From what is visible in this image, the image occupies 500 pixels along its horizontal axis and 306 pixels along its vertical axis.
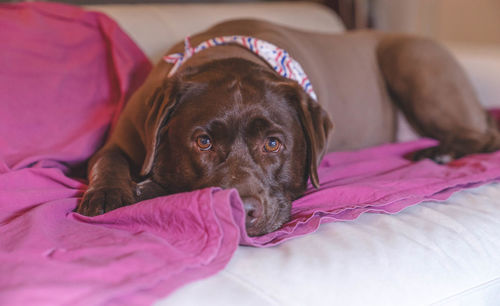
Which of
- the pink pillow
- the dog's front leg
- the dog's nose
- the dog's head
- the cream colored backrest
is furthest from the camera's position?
the cream colored backrest

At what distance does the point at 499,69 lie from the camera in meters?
2.93

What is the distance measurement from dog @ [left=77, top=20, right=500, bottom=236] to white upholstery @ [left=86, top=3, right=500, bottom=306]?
21 cm

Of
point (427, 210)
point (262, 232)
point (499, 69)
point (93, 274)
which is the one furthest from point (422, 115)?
point (93, 274)

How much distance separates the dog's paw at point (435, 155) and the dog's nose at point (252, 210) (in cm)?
116

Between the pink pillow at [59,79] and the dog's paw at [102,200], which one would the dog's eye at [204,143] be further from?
the pink pillow at [59,79]

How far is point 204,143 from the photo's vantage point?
1.67 m

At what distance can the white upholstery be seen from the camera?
1.15 metres

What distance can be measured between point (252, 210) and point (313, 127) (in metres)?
0.53

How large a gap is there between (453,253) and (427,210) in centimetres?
21

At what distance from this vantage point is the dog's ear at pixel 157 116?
170 cm

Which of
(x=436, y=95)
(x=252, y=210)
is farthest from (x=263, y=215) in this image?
(x=436, y=95)

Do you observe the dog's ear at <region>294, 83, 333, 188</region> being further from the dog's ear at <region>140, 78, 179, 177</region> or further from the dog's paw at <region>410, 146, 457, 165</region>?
the dog's paw at <region>410, 146, 457, 165</region>

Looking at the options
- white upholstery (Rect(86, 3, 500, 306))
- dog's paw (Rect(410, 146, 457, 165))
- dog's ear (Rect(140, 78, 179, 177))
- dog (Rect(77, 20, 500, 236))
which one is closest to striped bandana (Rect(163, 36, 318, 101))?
dog (Rect(77, 20, 500, 236))

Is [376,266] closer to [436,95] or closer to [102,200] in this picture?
[102,200]
